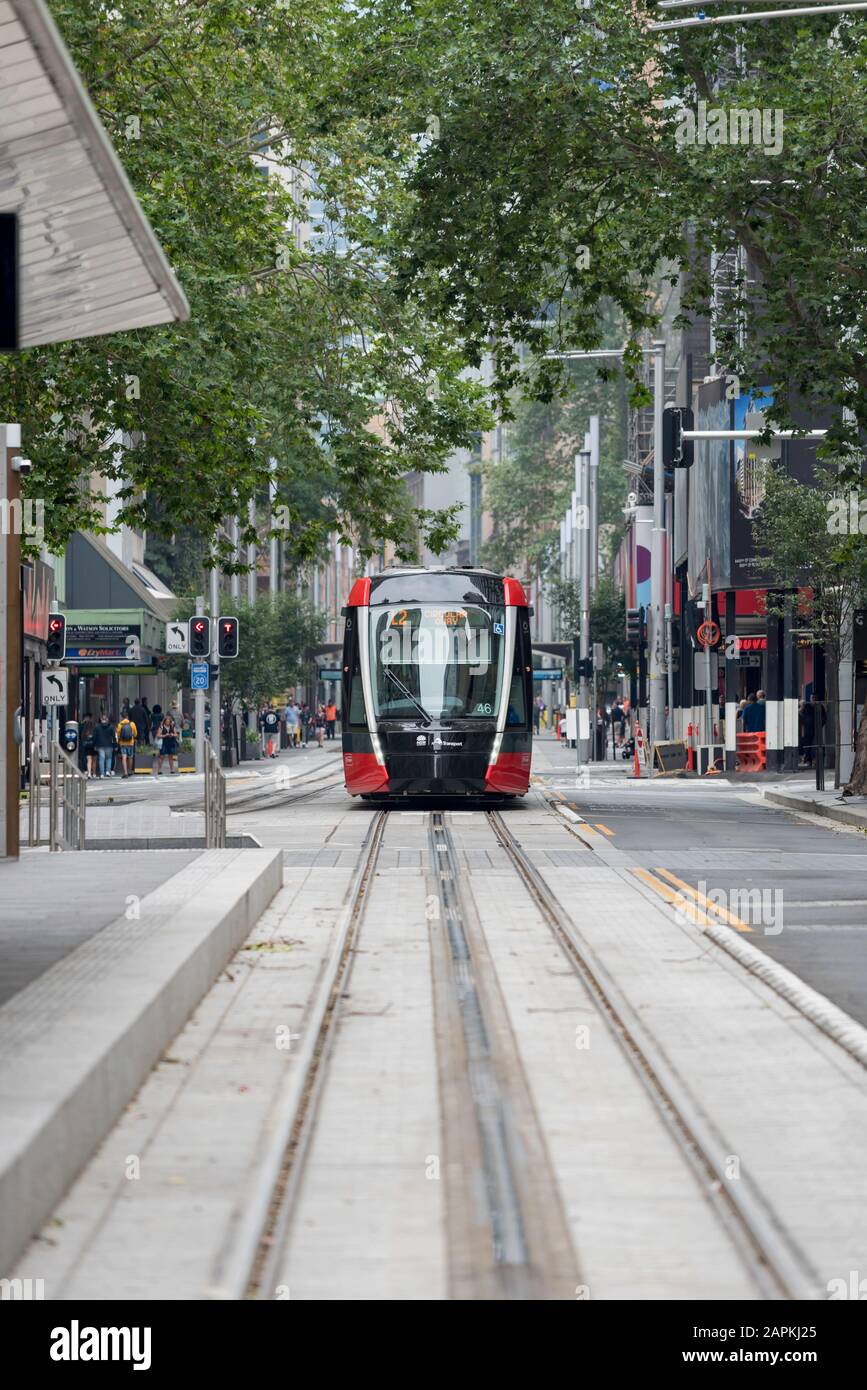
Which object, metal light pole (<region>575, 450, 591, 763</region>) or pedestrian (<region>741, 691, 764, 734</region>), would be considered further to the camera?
metal light pole (<region>575, 450, 591, 763</region>)

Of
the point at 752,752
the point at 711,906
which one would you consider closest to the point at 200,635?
the point at 752,752

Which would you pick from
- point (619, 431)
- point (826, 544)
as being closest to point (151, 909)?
point (826, 544)

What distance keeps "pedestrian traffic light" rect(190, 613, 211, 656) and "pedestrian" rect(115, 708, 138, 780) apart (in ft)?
Result: 48.0

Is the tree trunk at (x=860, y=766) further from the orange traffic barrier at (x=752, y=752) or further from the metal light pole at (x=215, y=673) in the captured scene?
the orange traffic barrier at (x=752, y=752)

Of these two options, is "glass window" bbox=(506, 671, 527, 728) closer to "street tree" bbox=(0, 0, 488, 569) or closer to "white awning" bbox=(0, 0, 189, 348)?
"street tree" bbox=(0, 0, 488, 569)

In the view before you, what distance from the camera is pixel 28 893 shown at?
1327cm

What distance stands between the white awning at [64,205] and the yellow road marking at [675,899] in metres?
5.18

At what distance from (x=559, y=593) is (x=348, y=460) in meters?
50.5

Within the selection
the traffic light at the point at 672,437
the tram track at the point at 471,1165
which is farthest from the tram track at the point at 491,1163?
the traffic light at the point at 672,437

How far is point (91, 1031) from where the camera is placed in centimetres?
761

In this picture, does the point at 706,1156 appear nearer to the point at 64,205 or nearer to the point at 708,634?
the point at 64,205

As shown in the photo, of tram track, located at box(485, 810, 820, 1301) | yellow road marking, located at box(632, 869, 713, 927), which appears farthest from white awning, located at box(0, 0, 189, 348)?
yellow road marking, located at box(632, 869, 713, 927)

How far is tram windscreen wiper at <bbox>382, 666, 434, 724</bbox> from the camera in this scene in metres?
28.2

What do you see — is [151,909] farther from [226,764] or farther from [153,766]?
[226,764]
